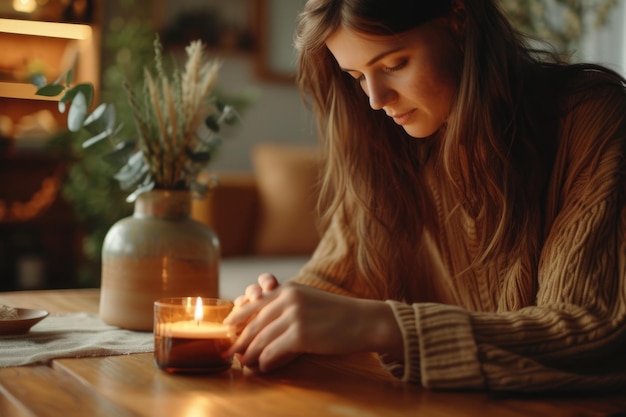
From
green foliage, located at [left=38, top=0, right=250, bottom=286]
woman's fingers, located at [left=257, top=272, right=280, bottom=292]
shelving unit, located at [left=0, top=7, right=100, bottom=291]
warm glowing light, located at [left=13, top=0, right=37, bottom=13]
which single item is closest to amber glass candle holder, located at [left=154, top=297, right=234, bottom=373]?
woman's fingers, located at [left=257, top=272, right=280, bottom=292]

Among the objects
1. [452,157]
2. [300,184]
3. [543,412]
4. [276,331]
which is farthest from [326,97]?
[300,184]

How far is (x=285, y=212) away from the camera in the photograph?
3643 mm

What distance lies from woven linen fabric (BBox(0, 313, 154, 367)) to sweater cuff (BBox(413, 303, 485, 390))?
0.38 meters

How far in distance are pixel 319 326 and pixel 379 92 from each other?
1.34 ft

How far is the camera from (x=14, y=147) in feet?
13.7

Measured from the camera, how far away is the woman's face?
1138 millimetres

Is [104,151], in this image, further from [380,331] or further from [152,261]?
[380,331]

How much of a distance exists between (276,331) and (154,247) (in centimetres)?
40

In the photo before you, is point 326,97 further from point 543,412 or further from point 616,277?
point 543,412

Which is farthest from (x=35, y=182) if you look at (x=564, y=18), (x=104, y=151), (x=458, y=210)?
(x=458, y=210)

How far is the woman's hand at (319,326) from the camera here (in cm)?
89

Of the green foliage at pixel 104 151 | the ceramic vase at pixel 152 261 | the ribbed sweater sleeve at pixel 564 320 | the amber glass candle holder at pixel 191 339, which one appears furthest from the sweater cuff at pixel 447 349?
the green foliage at pixel 104 151

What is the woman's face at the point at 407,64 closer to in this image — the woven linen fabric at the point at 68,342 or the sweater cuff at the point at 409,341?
the sweater cuff at the point at 409,341

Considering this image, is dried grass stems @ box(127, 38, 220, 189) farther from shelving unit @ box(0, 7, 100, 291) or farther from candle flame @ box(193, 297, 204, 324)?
shelving unit @ box(0, 7, 100, 291)
